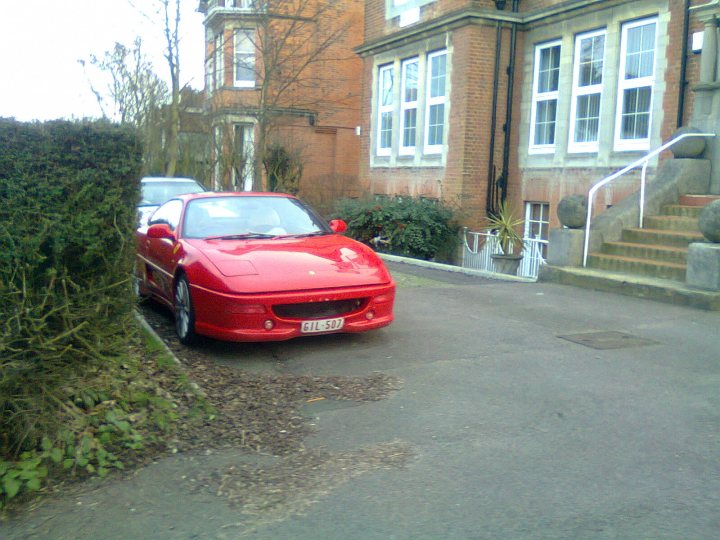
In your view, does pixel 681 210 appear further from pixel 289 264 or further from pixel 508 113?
pixel 289 264

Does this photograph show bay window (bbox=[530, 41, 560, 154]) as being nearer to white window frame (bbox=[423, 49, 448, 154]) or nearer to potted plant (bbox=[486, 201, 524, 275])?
white window frame (bbox=[423, 49, 448, 154])

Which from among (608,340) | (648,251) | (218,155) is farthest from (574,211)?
(218,155)

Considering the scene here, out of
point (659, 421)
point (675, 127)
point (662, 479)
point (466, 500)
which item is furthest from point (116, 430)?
point (675, 127)

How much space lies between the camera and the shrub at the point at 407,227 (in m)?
17.3

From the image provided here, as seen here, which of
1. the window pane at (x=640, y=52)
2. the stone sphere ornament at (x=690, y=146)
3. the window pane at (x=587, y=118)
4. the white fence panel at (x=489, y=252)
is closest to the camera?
the stone sphere ornament at (x=690, y=146)

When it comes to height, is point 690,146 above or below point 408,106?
below

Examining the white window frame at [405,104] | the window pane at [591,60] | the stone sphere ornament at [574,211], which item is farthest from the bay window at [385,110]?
the stone sphere ornament at [574,211]

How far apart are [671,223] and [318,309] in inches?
259

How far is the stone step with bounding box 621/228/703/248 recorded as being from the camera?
1074 cm

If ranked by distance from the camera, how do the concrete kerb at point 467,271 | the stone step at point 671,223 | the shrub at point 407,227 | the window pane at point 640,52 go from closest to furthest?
the stone step at point 671,223, the concrete kerb at point 467,271, the window pane at point 640,52, the shrub at point 407,227

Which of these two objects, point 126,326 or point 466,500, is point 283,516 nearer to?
point 466,500

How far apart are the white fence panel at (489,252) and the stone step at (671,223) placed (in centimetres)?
311

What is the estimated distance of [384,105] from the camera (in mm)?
21875

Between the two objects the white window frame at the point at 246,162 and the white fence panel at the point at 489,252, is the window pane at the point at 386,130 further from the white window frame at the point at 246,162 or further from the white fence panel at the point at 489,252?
the white fence panel at the point at 489,252
